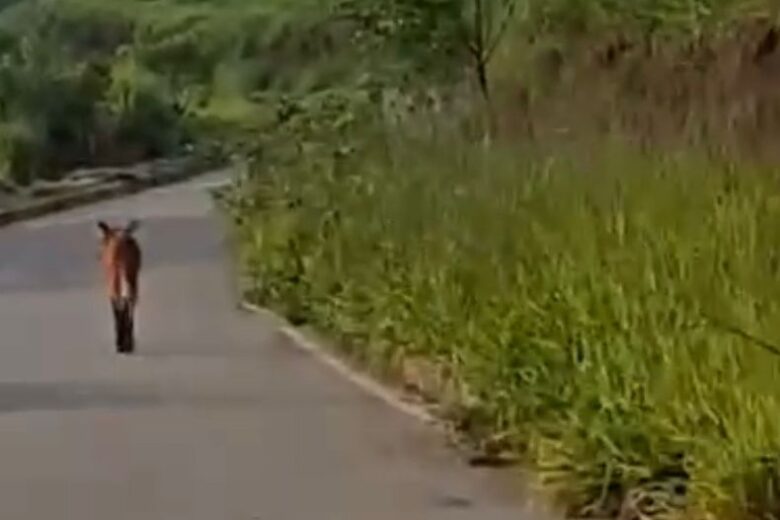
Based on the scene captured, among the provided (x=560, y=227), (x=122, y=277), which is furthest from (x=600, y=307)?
(x=122, y=277)

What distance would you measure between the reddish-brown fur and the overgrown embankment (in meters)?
1.44

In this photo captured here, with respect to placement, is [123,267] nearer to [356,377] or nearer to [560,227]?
[356,377]

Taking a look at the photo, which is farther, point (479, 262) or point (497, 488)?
point (479, 262)

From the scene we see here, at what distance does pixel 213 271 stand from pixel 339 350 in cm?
1099

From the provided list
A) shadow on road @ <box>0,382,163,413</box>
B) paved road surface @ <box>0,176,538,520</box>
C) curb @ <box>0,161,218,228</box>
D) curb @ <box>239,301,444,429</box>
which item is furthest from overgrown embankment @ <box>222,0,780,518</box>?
curb @ <box>0,161,218,228</box>

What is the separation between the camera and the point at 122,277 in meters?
20.2

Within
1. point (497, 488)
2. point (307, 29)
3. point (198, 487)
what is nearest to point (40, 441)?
point (198, 487)

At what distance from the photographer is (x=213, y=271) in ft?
94.2

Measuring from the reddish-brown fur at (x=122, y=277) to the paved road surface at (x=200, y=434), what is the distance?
25 cm

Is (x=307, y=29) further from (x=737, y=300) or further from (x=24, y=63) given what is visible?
(x=737, y=300)

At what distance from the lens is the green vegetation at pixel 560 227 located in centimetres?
1006

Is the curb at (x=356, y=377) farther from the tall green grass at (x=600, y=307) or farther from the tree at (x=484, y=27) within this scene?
the tree at (x=484, y=27)

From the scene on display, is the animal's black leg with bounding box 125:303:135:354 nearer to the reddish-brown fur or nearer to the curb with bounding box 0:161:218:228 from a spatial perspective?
the reddish-brown fur

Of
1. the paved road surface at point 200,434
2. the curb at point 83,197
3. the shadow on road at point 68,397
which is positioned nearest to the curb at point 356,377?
the paved road surface at point 200,434
